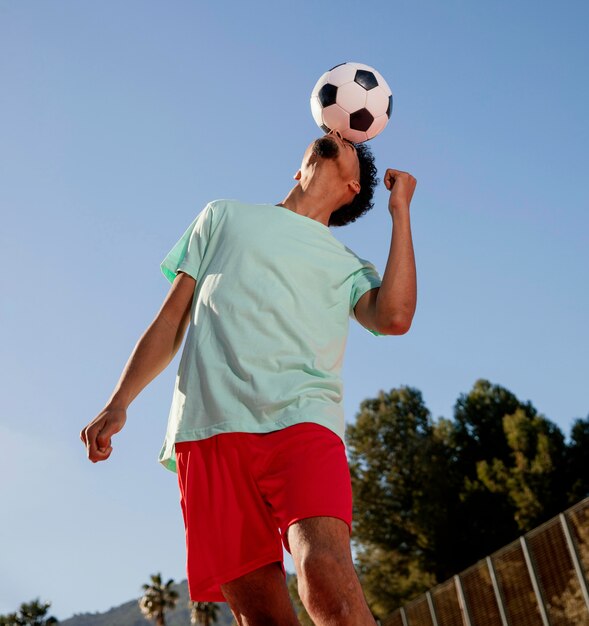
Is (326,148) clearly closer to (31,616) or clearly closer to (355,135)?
(355,135)

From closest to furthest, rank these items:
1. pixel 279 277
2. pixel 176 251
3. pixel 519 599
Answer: pixel 279 277 < pixel 176 251 < pixel 519 599

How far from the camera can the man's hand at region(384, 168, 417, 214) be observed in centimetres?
327

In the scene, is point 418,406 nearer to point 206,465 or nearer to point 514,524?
point 514,524

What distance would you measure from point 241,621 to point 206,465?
1.59ft

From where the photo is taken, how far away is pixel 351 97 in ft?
14.0

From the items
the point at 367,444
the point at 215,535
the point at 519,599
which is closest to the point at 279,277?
the point at 215,535

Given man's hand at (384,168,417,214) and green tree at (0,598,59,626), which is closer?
man's hand at (384,168,417,214)

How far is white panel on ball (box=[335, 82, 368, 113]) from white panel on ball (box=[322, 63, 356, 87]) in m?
0.07

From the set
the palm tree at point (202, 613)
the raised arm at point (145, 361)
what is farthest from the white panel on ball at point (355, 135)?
the palm tree at point (202, 613)

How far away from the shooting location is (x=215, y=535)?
250cm

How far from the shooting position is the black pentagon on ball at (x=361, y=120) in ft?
13.8

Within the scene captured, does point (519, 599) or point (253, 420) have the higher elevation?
point (519, 599)

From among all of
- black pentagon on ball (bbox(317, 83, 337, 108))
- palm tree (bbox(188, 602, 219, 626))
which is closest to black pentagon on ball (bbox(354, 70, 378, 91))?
black pentagon on ball (bbox(317, 83, 337, 108))

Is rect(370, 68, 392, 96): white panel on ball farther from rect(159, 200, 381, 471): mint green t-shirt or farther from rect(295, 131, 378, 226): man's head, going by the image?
rect(159, 200, 381, 471): mint green t-shirt
